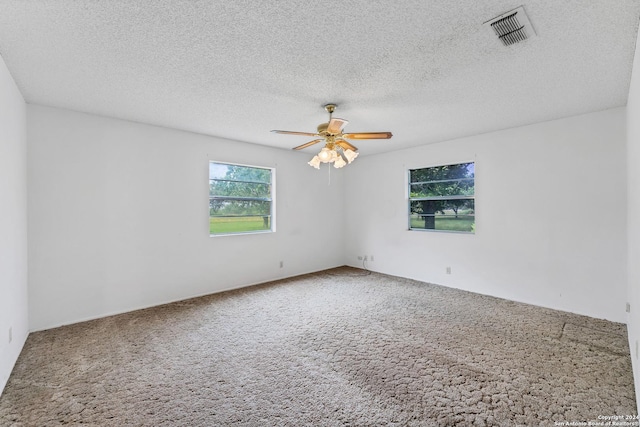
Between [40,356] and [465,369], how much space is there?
3.65 meters

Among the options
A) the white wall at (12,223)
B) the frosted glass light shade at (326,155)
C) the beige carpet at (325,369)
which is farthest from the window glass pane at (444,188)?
the white wall at (12,223)

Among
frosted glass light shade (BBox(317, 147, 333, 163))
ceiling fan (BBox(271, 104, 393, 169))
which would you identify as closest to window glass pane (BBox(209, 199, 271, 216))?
ceiling fan (BBox(271, 104, 393, 169))

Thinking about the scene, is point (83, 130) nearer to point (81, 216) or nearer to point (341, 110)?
point (81, 216)

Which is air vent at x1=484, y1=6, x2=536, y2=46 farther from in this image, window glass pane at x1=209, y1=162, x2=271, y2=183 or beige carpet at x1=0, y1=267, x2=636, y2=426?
window glass pane at x1=209, y1=162, x2=271, y2=183

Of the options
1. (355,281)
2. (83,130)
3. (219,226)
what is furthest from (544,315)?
(83,130)

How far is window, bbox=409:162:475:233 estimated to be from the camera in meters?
4.55

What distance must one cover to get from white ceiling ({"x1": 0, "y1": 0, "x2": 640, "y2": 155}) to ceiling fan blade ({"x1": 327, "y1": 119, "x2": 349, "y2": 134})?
0.86ft

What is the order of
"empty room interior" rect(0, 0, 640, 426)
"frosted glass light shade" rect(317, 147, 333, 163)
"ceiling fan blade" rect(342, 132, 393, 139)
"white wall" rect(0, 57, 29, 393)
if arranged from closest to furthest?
"empty room interior" rect(0, 0, 640, 426) → "white wall" rect(0, 57, 29, 393) → "ceiling fan blade" rect(342, 132, 393, 139) → "frosted glass light shade" rect(317, 147, 333, 163)

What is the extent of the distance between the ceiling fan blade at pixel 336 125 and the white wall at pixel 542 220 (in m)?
2.56

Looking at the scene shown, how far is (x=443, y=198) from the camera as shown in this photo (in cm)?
483

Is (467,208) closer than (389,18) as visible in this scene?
No

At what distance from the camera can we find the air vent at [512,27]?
167 centimetres

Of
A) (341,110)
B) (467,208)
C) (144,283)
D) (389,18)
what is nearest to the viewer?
(389,18)

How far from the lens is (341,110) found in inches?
129
